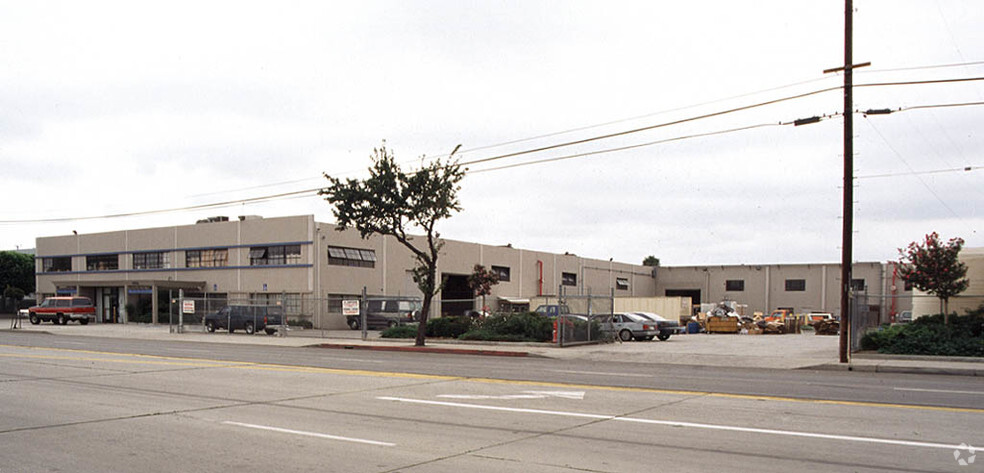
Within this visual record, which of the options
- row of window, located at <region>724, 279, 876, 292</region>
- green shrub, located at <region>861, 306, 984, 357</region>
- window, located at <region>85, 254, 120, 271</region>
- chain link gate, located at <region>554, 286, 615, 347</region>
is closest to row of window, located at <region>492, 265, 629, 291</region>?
row of window, located at <region>724, 279, 876, 292</region>

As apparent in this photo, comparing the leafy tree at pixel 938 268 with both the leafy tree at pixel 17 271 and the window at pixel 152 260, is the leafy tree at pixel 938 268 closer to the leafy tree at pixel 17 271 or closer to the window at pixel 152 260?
the window at pixel 152 260

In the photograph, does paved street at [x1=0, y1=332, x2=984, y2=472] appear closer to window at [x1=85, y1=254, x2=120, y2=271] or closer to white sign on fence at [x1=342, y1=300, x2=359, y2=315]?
white sign on fence at [x1=342, y1=300, x2=359, y2=315]

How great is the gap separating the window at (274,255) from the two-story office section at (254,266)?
0.07m

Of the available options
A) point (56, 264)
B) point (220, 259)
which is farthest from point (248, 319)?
point (56, 264)

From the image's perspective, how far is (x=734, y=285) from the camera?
74.8 metres

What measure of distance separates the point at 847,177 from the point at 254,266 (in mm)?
37973

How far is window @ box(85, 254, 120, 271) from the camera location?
191 ft

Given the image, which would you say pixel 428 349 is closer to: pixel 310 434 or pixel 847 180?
pixel 847 180

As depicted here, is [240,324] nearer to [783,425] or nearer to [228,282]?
[228,282]

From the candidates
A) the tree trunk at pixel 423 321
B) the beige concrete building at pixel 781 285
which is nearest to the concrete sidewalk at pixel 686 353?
the tree trunk at pixel 423 321

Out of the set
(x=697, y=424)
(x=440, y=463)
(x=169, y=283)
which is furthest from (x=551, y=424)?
(x=169, y=283)

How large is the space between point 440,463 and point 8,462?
4.62 metres

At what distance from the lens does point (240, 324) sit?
132 feet

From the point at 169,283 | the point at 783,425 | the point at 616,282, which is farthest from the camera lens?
the point at 616,282
